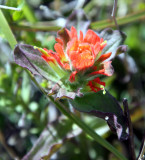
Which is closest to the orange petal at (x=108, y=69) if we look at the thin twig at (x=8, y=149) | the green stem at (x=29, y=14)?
the thin twig at (x=8, y=149)

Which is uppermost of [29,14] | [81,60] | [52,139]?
[29,14]

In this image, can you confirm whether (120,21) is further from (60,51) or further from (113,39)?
(60,51)

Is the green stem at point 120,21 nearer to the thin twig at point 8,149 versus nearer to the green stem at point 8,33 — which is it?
the green stem at point 8,33

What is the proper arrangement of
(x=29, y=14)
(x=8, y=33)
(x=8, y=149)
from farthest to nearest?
(x=29, y=14), (x=8, y=149), (x=8, y=33)

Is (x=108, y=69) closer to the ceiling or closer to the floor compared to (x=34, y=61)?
closer to the floor

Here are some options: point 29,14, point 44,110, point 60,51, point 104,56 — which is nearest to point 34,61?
point 60,51
